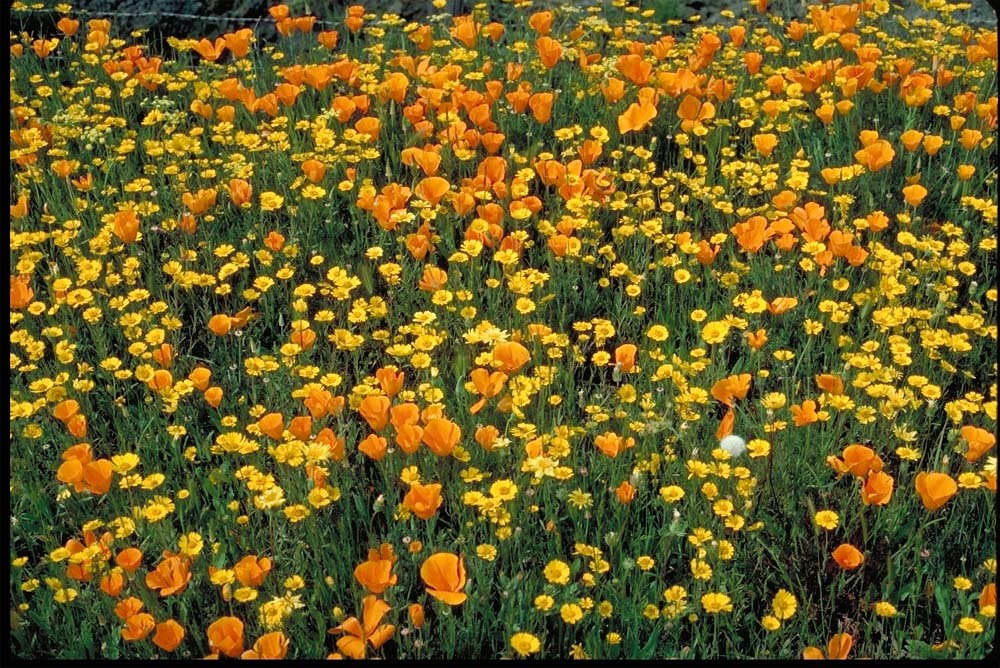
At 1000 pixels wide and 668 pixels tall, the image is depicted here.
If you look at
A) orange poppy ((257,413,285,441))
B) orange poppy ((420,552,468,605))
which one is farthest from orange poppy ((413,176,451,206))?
orange poppy ((420,552,468,605))

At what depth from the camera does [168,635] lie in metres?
1.89

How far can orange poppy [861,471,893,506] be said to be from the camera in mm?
2129

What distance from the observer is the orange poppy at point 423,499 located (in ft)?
6.61

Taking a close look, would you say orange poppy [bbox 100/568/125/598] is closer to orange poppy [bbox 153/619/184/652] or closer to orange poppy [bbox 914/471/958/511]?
orange poppy [bbox 153/619/184/652]

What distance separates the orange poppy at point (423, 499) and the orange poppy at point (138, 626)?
0.54m

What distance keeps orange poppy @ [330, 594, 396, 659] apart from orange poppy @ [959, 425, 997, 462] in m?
1.30

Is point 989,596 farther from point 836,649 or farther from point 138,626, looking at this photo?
point 138,626

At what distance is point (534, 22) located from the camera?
402 cm

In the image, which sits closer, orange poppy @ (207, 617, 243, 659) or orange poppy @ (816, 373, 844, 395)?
orange poppy @ (207, 617, 243, 659)

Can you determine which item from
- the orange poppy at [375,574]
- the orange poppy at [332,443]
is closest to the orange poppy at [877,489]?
the orange poppy at [375,574]

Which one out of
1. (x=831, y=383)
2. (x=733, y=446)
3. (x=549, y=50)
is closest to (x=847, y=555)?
(x=733, y=446)

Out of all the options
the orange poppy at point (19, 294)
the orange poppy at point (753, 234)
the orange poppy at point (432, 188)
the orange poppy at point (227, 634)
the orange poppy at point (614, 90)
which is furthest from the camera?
the orange poppy at point (614, 90)

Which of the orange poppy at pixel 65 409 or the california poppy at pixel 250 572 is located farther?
the orange poppy at pixel 65 409

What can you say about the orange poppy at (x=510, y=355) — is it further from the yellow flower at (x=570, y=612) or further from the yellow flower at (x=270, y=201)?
the yellow flower at (x=270, y=201)
